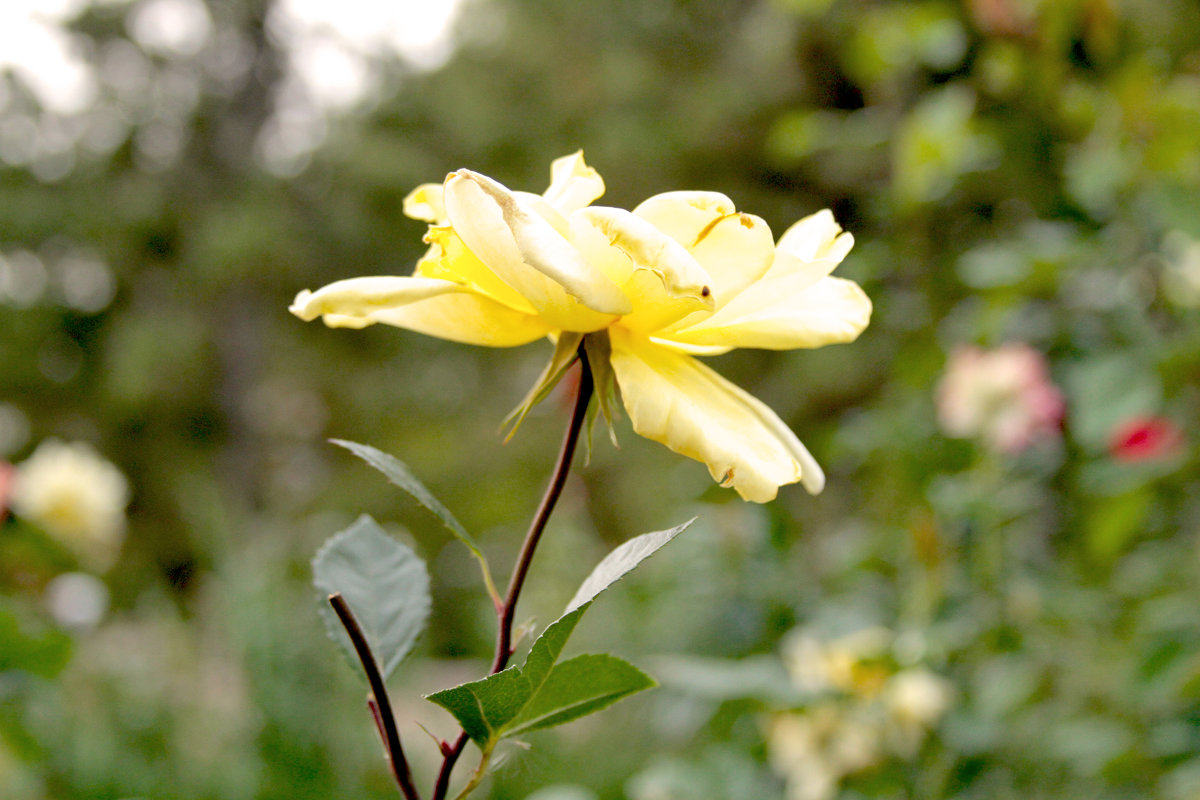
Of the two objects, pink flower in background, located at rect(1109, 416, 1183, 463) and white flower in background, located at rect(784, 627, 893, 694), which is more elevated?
pink flower in background, located at rect(1109, 416, 1183, 463)

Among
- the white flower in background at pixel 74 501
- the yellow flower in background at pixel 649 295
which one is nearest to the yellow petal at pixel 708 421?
the yellow flower in background at pixel 649 295

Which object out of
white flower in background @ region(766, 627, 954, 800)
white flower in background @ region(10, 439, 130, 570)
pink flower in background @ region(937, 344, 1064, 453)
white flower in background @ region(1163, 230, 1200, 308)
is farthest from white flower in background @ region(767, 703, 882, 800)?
white flower in background @ region(10, 439, 130, 570)

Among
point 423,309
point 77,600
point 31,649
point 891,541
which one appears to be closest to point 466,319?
point 423,309

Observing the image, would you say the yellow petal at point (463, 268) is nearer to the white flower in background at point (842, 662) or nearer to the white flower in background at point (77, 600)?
the white flower in background at point (842, 662)

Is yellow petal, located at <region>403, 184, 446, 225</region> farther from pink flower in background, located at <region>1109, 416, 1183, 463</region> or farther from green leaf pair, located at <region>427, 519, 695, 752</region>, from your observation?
pink flower in background, located at <region>1109, 416, 1183, 463</region>

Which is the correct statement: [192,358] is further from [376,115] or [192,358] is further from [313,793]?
[313,793]

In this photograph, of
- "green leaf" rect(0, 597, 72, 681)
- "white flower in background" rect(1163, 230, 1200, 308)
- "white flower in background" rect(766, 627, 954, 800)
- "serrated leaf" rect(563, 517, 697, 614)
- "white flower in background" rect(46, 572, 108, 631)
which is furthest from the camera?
"white flower in background" rect(46, 572, 108, 631)

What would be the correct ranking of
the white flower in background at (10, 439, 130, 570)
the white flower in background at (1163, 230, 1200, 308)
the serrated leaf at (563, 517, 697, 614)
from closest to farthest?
the serrated leaf at (563, 517, 697, 614)
the white flower in background at (1163, 230, 1200, 308)
the white flower in background at (10, 439, 130, 570)
